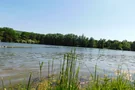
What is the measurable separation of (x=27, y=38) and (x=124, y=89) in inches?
6330

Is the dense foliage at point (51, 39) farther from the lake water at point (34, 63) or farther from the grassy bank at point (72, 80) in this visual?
the grassy bank at point (72, 80)

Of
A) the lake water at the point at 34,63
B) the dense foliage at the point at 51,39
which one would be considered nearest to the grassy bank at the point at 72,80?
the lake water at the point at 34,63

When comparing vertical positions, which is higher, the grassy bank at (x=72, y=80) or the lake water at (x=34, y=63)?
the grassy bank at (x=72, y=80)

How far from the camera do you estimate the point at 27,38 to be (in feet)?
527

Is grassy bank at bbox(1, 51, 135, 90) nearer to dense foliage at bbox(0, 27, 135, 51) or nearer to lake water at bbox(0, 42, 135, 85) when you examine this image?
lake water at bbox(0, 42, 135, 85)

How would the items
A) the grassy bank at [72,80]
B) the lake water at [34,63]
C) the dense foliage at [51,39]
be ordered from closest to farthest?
the grassy bank at [72,80] < the lake water at [34,63] < the dense foliage at [51,39]

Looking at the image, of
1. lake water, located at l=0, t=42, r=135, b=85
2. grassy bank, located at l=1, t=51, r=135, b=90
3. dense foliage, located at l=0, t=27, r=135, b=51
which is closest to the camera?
grassy bank, located at l=1, t=51, r=135, b=90

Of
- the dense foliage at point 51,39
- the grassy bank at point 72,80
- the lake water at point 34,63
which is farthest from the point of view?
the dense foliage at point 51,39

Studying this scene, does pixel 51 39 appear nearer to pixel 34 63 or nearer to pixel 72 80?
pixel 34 63

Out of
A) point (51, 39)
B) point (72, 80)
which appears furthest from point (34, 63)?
point (51, 39)

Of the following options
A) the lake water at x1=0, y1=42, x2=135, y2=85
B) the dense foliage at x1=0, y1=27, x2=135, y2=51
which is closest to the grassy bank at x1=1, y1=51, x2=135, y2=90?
the lake water at x1=0, y1=42, x2=135, y2=85

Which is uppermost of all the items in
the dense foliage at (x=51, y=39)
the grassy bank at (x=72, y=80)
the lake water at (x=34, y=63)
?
the dense foliage at (x=51, y=39)

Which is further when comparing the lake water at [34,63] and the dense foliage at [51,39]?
the dense foliage at [51,39]

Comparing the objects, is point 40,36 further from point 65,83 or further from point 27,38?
point 65,83
